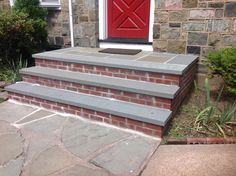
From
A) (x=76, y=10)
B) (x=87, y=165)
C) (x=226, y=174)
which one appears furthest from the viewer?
(x=76, y=10)

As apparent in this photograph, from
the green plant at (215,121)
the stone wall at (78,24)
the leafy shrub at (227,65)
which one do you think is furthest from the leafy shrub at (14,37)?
the green plant at (215,121)

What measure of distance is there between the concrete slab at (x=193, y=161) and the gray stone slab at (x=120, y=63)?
0.89m

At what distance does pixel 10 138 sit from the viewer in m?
2.60

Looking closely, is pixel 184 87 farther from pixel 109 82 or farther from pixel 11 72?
pixel 11 72

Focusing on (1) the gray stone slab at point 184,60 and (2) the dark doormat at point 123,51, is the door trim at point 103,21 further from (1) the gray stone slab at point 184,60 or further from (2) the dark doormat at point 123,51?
(1) the gray stone slab at point 184,60

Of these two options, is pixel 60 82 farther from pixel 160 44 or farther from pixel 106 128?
pixel 160 44

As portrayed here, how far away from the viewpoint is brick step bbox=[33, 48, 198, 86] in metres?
2.92

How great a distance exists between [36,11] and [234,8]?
3311 millimetres

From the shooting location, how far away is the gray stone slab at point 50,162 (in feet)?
6.77

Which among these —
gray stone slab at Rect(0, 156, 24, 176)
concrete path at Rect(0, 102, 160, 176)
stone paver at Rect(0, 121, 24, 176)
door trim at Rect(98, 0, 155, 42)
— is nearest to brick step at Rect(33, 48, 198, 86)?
door trim at Rect(98, 0, 155, 42)

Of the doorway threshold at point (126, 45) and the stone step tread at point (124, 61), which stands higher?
the doorway threshold at point (126, 45)

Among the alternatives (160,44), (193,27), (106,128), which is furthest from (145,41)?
(106,128)

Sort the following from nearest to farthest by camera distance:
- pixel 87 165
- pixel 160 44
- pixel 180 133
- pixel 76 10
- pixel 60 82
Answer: pixel 87 165 < pixel 180 133 < pixel 60 82 < pixel 160 44 < pixel 76 10

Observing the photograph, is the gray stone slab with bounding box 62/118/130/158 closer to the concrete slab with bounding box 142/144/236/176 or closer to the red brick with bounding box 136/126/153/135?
the red brick with bounding box 136/126/153/135
